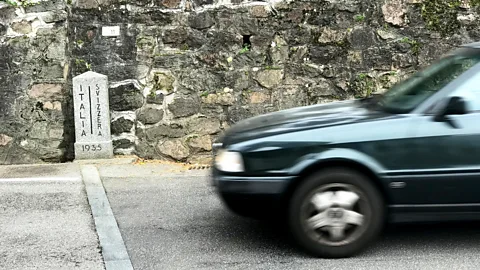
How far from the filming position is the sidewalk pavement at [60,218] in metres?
4.84

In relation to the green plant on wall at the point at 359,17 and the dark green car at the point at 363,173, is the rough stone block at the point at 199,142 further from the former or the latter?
the dark green car at the point at 363,173

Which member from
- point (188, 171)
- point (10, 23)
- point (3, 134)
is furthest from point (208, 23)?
point (3, 134)

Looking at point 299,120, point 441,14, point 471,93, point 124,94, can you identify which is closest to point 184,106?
point 124,94

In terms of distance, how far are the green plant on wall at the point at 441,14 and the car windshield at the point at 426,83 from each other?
10.5 feet

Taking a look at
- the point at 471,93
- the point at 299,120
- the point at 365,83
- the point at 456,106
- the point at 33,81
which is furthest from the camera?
the point at 365,83

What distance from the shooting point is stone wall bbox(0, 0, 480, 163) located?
8273 mm

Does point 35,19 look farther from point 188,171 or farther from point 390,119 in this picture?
point 390,119

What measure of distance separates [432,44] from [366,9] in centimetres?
103

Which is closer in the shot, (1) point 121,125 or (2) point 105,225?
(2) point 105,225

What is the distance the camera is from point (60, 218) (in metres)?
5.86

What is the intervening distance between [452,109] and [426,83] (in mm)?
619

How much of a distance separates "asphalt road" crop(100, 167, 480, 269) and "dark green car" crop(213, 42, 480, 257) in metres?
0.28

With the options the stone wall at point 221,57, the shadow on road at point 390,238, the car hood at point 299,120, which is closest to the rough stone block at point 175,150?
the stone wall at point 221,57

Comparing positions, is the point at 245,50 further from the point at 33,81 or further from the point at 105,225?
the point at 105,225
